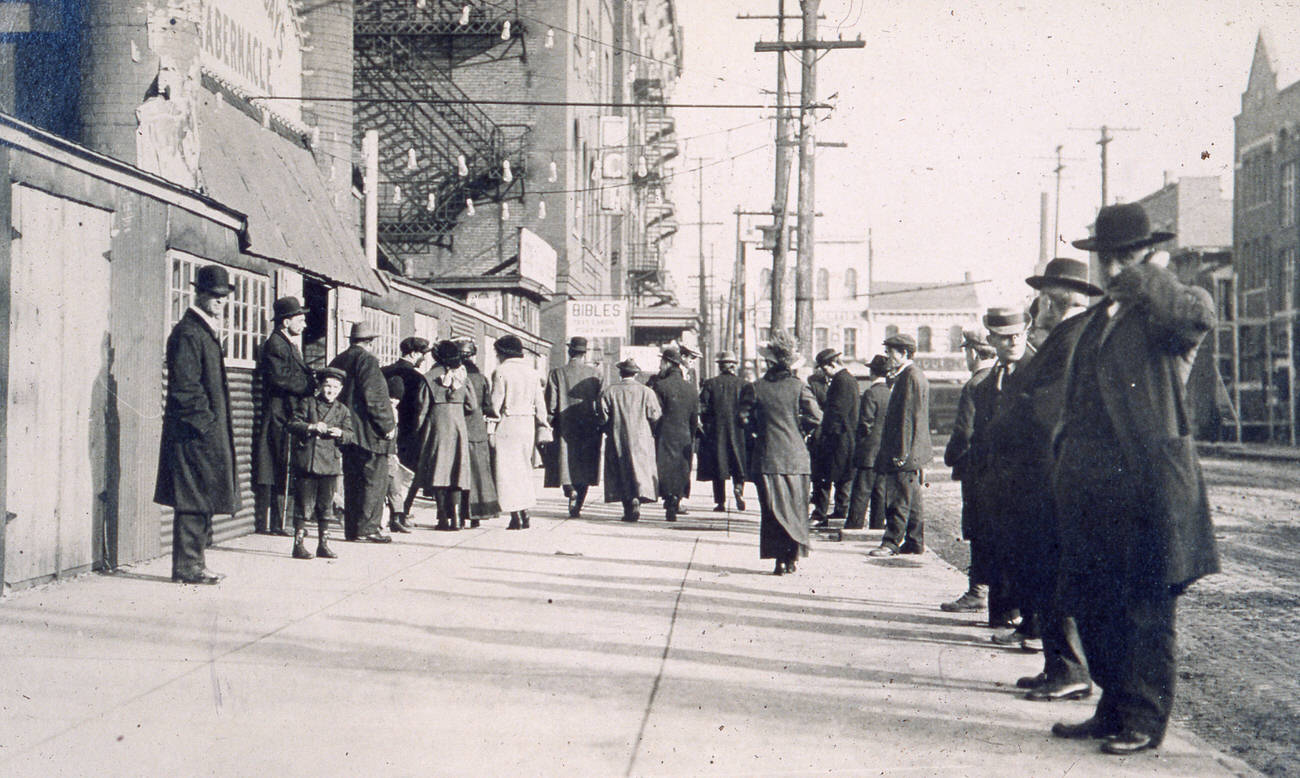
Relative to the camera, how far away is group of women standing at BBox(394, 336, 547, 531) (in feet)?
40.6

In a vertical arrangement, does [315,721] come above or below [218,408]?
below

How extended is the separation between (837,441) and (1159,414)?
8786 millimetres

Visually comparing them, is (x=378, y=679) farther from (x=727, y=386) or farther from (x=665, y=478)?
(x=727, y=386)

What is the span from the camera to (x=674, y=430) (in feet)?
47.8

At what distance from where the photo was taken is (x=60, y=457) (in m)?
8.02

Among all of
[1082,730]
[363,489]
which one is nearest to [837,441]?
[363,489]

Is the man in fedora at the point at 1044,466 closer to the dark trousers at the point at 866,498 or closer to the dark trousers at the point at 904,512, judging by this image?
the dark trousers at the point at 904,512

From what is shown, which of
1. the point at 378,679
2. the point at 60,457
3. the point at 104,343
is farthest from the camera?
the point at 104,343

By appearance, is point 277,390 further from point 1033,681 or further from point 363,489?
point 1033,681

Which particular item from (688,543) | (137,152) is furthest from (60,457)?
(688,543)

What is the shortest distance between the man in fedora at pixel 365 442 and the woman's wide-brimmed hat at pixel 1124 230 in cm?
718

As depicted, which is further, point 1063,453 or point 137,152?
point 137,152

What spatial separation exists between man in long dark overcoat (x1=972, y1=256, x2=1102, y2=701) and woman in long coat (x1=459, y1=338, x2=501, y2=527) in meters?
6.66

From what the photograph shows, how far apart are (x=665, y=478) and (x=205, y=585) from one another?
6.74 m
